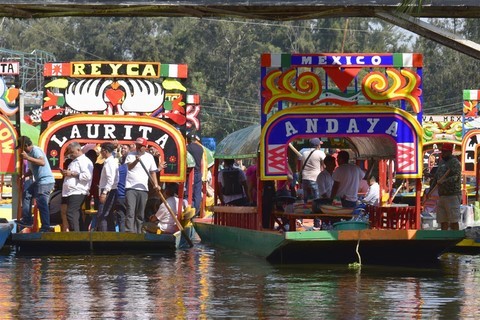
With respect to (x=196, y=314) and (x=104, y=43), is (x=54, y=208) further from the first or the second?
(x=104, y=43)

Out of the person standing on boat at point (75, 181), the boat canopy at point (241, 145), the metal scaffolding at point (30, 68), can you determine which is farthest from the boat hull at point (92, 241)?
the metal scaffolding at point (30, 68)

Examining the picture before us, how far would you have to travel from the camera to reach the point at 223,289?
1544 cm

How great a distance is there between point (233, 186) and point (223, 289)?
6992 mm

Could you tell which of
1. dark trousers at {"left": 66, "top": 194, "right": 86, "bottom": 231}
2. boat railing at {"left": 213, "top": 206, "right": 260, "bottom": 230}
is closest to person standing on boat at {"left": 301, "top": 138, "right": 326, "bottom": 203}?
boat railing at {"left": 213, "top": 206, "right": 260, "bottom": 230}

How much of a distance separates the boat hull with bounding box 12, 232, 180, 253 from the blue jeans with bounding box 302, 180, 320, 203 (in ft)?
8.78

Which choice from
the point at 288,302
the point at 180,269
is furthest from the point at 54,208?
the point at 288,302

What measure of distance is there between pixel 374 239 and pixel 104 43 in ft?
198

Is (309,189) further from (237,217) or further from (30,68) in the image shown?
(30,68)

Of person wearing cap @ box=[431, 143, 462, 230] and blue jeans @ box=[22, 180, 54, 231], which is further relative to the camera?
blue jeans @ box=[22, 180, 54, 231]

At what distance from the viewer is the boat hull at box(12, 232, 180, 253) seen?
65.1ft

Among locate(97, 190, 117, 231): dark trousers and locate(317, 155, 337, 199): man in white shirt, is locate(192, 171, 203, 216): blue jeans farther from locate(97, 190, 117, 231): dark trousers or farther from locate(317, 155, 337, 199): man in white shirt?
locate(317, 155, 337, 199): man in white shirt

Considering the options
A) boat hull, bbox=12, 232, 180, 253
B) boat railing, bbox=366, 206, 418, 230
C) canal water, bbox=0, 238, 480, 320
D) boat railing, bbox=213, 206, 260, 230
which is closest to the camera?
canal water, bbox=0, 238, 480, 320

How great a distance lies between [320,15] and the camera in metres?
17.2

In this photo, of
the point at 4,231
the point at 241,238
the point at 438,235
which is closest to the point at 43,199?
the point at 4,231
